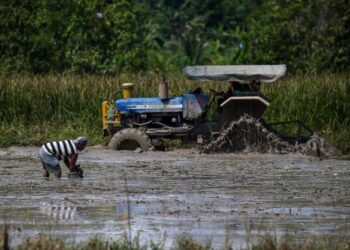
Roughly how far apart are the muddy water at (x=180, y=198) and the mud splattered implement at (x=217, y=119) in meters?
0.52

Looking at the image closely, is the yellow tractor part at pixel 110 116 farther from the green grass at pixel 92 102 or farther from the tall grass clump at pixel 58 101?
the tall grass clump at pixel 58 101

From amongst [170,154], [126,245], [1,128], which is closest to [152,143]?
[170,154]

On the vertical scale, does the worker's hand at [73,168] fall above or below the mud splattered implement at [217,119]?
below

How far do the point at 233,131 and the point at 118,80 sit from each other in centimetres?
589

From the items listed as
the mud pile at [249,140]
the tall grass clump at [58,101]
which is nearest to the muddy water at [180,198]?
the mud pile at [249,140]

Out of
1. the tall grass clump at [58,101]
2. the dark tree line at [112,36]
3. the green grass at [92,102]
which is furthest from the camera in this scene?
the dark tree line at [112,36]

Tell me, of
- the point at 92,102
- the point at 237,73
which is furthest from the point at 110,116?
the point at 92,102

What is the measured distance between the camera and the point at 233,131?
22891 mm

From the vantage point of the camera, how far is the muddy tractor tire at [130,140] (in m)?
23.0

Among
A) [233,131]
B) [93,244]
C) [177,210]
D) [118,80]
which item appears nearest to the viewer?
[93,244]

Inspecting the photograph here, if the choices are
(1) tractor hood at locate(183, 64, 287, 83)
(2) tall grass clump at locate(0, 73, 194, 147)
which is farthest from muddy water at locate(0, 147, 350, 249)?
(2) tall grass clump at locate(0, 73, 194, 147)

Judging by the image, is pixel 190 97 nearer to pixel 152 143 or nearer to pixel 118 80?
pixel 152 143

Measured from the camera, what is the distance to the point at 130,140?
23.2 m

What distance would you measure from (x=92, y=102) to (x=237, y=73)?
5026mm
